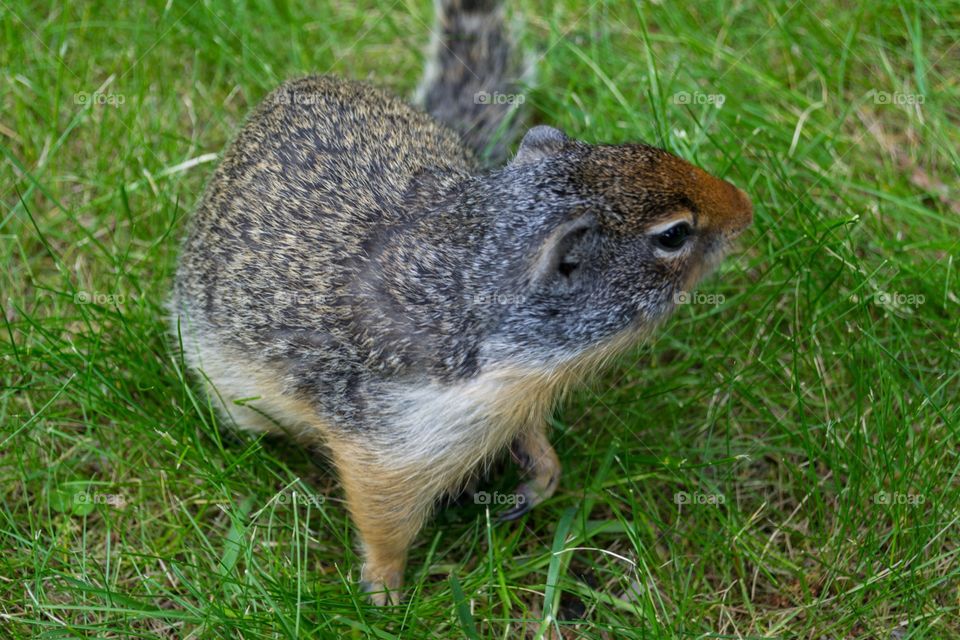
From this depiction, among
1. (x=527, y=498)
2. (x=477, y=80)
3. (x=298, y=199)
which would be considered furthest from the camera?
(x=477, y=80)

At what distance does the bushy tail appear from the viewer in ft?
17.9

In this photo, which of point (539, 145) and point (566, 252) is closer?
point (566, 252)

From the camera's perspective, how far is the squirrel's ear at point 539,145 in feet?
13.1

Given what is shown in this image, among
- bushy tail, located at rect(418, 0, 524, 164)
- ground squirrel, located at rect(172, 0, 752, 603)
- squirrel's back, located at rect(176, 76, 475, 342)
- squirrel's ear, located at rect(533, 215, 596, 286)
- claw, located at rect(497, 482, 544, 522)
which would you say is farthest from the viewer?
bushy tail, located at rect(418, 0, 524, 164)

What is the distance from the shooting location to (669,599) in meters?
4.07

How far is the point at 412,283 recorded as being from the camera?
12.6 feet

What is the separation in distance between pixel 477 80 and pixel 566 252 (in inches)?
85.3

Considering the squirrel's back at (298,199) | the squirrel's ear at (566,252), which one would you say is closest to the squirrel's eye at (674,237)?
the squirrel's ear at (566,252)

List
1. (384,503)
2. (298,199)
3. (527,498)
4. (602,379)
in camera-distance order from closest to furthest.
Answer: (384,503)
(298,199)
(527,498)
(602,379)

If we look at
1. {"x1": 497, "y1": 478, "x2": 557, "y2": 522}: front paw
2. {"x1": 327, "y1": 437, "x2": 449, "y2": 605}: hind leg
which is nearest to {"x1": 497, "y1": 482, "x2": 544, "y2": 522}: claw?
{"x1": 497, "y1": 478, "x2": 557, "y2": 522}: front paw

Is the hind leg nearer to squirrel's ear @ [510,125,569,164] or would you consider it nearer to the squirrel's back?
the squirrel's back

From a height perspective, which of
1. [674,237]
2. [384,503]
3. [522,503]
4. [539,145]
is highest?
[539,145]

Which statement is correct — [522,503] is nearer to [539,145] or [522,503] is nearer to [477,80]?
[539,145]

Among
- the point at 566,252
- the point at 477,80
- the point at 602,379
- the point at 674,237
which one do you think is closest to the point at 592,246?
the point at 566,252
